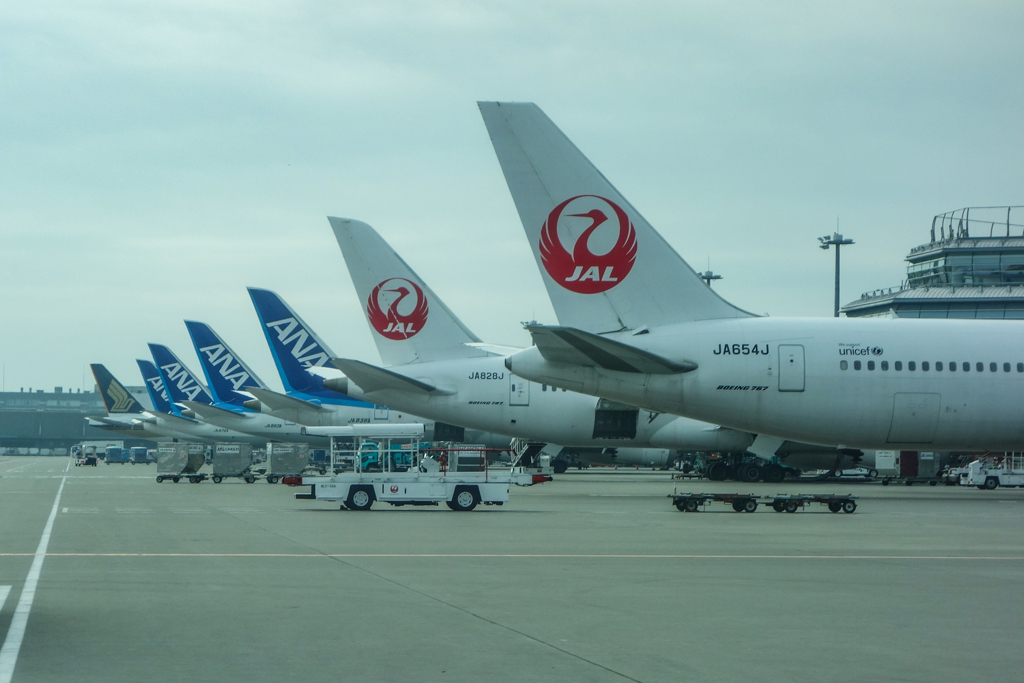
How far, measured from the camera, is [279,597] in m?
13.0

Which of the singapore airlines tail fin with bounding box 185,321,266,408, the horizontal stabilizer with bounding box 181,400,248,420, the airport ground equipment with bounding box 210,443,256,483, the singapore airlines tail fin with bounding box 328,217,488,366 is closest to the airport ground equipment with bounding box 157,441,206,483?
the airport ground equipment with bounding box 210,443,256,483

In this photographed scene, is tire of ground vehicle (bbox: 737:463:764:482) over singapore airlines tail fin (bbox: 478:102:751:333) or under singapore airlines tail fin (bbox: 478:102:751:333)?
under

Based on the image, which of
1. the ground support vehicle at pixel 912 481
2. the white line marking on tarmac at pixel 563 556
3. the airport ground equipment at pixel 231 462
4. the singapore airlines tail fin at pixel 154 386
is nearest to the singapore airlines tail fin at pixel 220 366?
the airport ground equipment at pixel 231 462

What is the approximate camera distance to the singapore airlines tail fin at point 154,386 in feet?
359

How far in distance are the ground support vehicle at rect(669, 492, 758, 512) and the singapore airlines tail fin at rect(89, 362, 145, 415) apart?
13001 cm

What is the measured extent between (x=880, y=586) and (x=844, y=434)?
15882 mm

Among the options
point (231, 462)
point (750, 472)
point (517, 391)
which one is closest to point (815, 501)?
point (517, 391)

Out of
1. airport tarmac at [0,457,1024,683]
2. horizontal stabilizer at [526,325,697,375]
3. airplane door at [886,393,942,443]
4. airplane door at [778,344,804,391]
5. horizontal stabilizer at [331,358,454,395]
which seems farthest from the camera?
horizontal stabilizer at [331,358,454,395]

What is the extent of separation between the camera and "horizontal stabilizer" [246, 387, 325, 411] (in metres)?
52.7

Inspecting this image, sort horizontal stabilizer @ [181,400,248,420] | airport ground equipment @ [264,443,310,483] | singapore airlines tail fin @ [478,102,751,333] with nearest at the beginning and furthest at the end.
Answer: singapore airlines tail fin @ [478,102,751,333], airport ground equipment @ [264,443,310,483], horizontal stabilizer @ [181,400,248,420]

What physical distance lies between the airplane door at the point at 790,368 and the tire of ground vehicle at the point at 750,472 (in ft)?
77.2

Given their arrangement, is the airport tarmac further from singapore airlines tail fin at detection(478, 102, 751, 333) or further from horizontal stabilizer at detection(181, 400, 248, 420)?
horizontal stabilizer at detection(181, 400, 248, 420)

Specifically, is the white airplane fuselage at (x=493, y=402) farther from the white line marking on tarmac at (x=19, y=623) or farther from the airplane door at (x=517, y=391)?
the white line marking on tarmac at (x=19, y=623)

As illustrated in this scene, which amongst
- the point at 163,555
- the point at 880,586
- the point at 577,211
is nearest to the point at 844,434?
the point at 577,211
